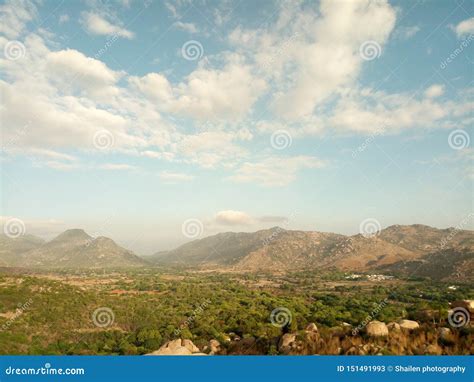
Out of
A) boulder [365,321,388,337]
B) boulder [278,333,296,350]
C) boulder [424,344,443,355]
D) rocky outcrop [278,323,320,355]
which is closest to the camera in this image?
boulder [424,344,443,355]

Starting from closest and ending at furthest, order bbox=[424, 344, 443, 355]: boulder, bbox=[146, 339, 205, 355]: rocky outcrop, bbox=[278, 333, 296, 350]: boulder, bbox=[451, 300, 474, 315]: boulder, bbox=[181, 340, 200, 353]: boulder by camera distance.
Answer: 1. bbox=[424, 344, 443, 355]: boulder
2. bbox=[278, 333, 296, 350]: boulder
3. bbox=[146, 339, 205, 355]: rocky outcrop
4. bbox=[181, 340, 200, 353]: boulder
5. bbox=[451, 300, 474, 315]: boulder

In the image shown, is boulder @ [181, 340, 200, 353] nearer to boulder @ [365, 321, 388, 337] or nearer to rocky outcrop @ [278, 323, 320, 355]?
rocky outcrop @ [278, 323, 320, 355]

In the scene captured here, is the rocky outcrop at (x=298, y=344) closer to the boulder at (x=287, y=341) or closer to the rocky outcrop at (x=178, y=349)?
the boulder at (x=287, y=341)

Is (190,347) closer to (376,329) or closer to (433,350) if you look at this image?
(376,329)

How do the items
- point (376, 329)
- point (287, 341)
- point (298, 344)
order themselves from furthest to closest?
point (376, 329)
point (287, 341)
point (298, 344)

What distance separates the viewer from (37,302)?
55844mm

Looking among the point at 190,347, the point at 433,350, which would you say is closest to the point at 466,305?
the point at 433,350

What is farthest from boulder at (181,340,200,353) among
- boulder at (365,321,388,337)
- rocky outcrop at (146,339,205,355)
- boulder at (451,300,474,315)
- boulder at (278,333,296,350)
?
boulder at (451,300,474,315)

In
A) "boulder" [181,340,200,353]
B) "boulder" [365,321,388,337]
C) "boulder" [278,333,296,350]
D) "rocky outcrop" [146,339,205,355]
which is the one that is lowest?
"boulder" [181,340,200,353]

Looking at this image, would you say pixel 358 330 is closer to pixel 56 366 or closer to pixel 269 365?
pixel 269 365

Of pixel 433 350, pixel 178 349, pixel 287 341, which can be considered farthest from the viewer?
pixel 178 349

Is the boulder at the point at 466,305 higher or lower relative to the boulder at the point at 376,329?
higher

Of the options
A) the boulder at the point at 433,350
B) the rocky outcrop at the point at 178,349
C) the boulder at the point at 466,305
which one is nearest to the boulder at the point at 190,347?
the rocky outcrop at the point at 178,349

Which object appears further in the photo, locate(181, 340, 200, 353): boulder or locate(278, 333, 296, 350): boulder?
locate(181, 340, 200, 353): boulder
